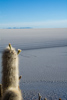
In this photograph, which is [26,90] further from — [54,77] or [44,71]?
[44,71]

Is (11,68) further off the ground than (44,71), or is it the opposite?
(11,68)

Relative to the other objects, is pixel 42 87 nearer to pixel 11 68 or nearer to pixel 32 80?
pixel 32 80

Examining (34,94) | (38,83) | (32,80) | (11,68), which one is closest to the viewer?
(11,68)

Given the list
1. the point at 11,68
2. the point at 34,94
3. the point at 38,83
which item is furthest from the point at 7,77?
the point at 38,83

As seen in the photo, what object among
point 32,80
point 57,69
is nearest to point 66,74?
point 57,69

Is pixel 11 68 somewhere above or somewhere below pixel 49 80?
above

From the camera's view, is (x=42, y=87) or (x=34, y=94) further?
(x=42, y=87)

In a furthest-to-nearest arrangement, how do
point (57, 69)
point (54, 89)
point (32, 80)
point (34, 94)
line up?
point (57, 69) < point (32, 80) < point (54, 89) < point (34, 94)

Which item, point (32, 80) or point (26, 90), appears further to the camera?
point (32, 80)

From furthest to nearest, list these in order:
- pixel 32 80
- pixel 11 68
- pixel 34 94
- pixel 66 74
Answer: pixel 66 74 → pixel 32 80 → pixel 34 94 → pixel 11 68
